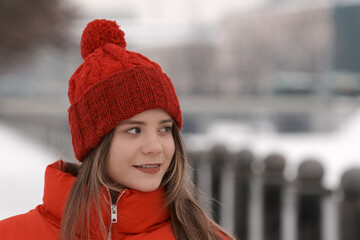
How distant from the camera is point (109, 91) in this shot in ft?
5.58

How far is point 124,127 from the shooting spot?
66.3 inches

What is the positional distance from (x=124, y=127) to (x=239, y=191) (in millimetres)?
1789

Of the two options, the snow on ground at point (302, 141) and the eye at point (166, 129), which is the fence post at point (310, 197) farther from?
the snow on ground at point (302, 141)

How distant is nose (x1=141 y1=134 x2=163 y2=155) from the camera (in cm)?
164

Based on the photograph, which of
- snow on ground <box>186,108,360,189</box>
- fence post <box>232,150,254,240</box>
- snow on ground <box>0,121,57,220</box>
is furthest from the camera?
snow on ground <box>186,108,360,189</box>

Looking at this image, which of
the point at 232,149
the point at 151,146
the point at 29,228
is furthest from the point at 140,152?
the point at 232,149

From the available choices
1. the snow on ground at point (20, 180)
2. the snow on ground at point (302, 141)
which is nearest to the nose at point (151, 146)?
the snow on ground at point (20, 180)

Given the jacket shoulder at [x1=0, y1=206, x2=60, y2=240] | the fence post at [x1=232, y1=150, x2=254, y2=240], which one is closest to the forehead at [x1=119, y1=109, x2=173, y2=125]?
the jacket shoulder at [x1=0, y1=206, x2=60, y2=240]

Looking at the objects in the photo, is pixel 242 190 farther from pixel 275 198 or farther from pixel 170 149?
pixel 170 149

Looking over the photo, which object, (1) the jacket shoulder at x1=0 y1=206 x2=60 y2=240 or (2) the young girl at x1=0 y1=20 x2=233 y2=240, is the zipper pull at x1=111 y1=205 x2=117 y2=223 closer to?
(2) the young girl at x1=0 y1=20 x2=233 y2=240

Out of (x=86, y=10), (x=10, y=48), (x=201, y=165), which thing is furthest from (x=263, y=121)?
(x=201, y=165)

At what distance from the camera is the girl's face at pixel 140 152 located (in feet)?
5.42

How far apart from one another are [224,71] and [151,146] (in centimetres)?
1843

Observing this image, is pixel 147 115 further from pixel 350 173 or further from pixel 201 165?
pixel 201 165
